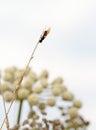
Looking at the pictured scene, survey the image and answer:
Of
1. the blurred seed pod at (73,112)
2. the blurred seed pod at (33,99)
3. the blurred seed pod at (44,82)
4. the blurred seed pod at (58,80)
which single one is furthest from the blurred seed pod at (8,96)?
the blurred seed pod at (73,112)

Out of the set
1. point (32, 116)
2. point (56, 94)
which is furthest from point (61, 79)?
point (32, 116)

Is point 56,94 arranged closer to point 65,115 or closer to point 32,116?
point 65,115

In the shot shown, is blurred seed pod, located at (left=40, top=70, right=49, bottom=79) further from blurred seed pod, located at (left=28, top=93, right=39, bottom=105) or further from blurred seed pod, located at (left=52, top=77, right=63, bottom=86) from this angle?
blurred seed pod, located at (left=28, top=93, right=39, bottom=105)

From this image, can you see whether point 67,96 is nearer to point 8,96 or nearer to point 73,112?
point 73,112

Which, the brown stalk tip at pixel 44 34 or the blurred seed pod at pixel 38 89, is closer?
the brown stalk tip at pixel 44 34

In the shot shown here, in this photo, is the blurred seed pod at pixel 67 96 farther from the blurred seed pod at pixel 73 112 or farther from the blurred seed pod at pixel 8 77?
the blurred seed pod at pixel 8 77

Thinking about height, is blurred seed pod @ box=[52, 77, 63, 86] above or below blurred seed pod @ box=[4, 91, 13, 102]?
below

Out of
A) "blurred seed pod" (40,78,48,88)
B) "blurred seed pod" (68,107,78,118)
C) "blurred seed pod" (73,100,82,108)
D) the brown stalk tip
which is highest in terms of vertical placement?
the brown stalk tip

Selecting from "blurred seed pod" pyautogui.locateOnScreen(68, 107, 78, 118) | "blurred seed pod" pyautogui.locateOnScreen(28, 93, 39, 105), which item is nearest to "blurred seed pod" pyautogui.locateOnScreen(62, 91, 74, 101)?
"blurred seed pod" pyautogui.locateOnScreen(68, 107, 78, 118)

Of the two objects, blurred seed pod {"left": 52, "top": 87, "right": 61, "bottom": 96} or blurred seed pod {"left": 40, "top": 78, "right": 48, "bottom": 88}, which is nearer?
blurred seed pod {"left": 52, "top": 87, "right": 61, "bottom": 96}

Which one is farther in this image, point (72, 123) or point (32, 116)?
point (72, 123)

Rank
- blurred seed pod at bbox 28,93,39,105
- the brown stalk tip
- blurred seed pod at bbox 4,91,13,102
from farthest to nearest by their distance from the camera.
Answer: blurred seed pod at bbox 4,91,13,102
blurred seed pod at bbox 28,93,39,105
the brown stalk tip
